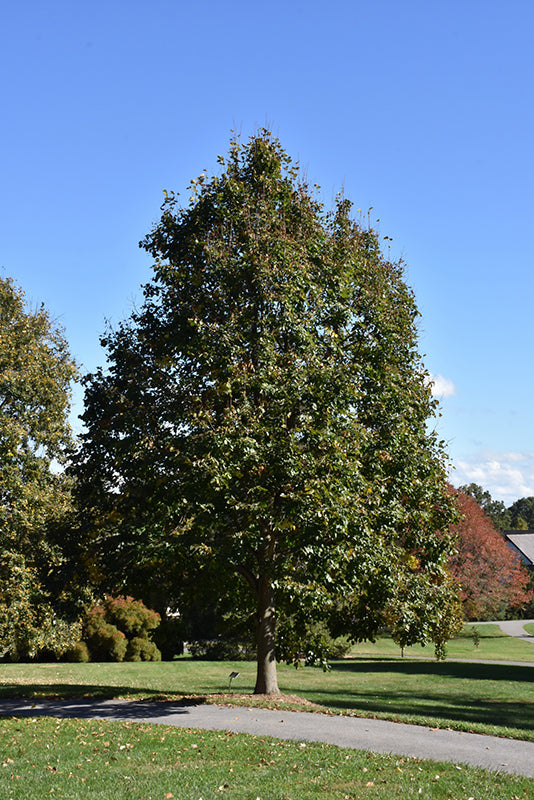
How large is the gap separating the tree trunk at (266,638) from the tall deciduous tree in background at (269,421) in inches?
1.4

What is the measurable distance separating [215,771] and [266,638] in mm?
6639

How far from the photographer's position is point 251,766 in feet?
29.1

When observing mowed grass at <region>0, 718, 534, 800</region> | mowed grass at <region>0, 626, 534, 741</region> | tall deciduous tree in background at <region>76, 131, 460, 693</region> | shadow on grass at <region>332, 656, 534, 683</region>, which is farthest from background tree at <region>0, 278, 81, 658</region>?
shadow on grass at <region>332, 656, 534, 683</region>

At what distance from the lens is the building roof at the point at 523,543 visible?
71.3m

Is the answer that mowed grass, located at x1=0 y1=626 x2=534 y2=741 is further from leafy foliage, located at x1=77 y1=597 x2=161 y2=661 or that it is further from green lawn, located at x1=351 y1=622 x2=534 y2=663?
green lawn, located at x1=351 y1=622 x2=534 y2=663

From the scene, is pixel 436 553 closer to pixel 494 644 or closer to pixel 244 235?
pixel 244 235

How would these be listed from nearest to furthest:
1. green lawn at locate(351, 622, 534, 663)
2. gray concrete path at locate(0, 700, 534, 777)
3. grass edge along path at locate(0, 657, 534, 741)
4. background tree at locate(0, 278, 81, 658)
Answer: gray concrete path at locate(0, 700, 534, 777)
grass edge along path at locate(0, 657, 534, 741)
background tree at locate(0, 278, 81, 658)
green lawn at locate(351, 622, 534, 663)

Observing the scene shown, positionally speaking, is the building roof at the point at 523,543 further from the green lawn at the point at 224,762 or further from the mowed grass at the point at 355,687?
the green lawn at the point at 224,762

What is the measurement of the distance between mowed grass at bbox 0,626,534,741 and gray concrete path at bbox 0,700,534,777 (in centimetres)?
84

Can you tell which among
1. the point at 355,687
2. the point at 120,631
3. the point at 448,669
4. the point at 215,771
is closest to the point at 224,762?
the point at 215,771

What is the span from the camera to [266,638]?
15164 mm

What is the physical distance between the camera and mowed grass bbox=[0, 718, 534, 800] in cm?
765

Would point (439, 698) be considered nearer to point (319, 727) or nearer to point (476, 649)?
point (319, 727)

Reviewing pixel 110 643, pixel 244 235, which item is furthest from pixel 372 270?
pixel 110 643
